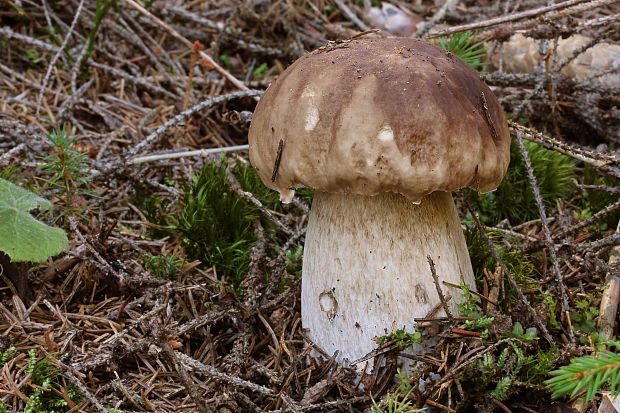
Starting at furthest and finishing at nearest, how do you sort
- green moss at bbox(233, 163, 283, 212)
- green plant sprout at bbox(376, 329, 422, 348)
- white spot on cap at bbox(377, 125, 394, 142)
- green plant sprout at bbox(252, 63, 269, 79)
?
green plant sprout at bbox(252, 63, 269, 79) → green moss at bbox(233, 163, 283, 212) → green plant sprout at bbox(376, 329, 422, 348) → white spot on cap at bbox(377, 125, 394, 142)

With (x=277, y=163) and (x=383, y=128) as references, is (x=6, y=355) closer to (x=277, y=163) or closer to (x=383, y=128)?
(x=277, y=163)

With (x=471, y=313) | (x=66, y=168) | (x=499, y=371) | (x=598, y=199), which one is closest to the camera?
(x=499, y=371)

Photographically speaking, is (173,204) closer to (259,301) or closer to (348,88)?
(259,301)

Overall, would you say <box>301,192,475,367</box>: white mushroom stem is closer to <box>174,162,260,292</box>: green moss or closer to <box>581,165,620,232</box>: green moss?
<box>174,162,260,292</box>: green moss

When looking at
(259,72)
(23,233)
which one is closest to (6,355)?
(23,233)

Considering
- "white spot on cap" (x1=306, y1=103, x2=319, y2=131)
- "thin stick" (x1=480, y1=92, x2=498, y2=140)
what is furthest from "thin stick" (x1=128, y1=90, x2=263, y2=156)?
"thin stick" (x1=480, y1=92, x2=498, y2=140)

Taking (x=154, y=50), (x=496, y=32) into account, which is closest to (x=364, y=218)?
(x=496, y=32)
